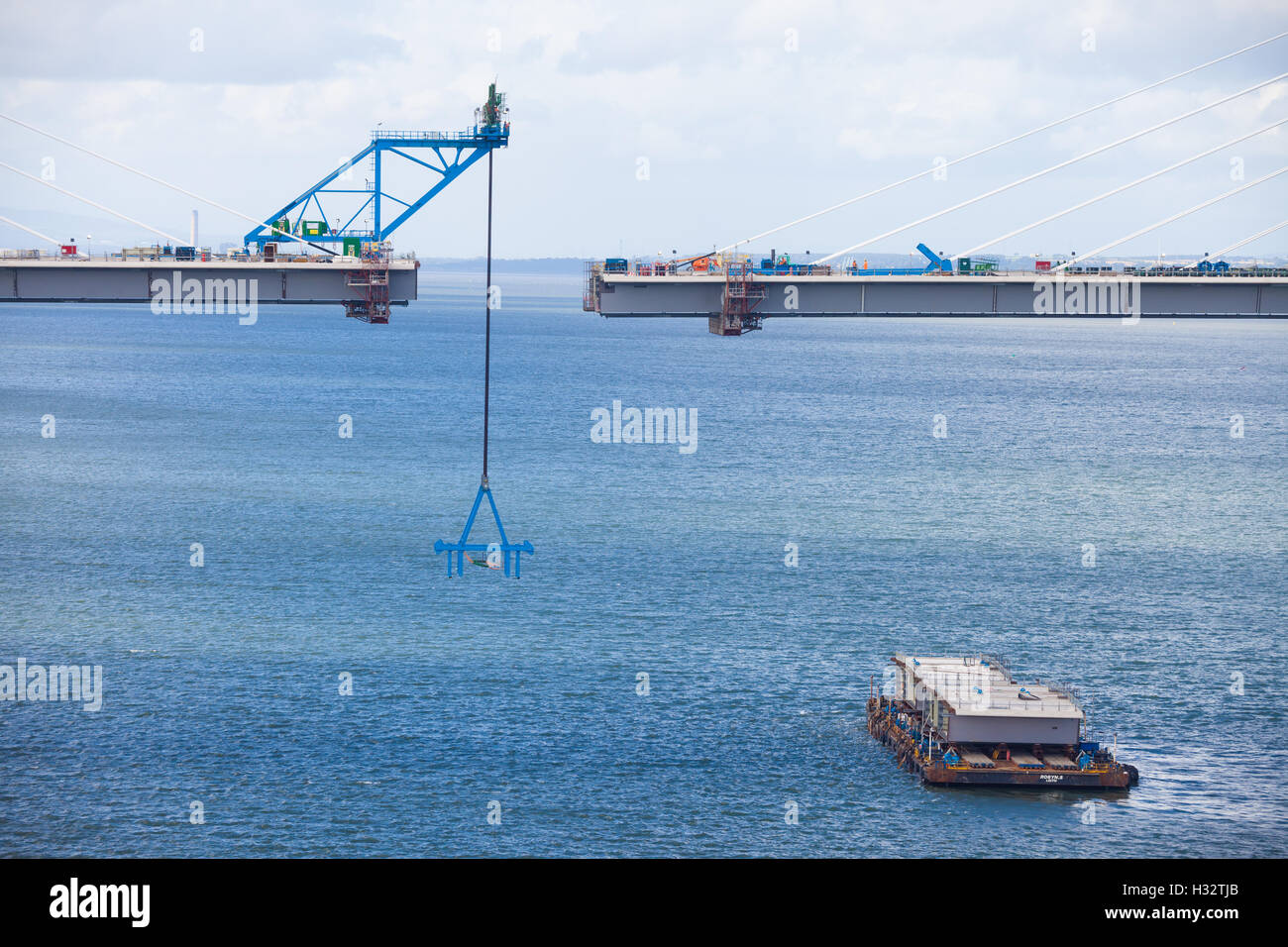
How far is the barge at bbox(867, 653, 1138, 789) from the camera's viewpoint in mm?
50031

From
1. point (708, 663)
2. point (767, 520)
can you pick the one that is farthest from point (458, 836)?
point (767, 520)

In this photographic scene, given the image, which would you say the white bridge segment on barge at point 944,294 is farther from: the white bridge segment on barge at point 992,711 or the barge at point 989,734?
the barge at point 989,734

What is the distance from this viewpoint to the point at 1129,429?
14800 centimetres

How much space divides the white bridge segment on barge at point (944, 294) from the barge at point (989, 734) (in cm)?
1723

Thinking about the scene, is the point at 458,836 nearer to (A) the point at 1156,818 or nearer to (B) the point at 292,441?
(A) the point at 1156,818

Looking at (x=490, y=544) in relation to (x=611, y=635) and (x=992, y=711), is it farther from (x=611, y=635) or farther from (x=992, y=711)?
(x=992, y=711)

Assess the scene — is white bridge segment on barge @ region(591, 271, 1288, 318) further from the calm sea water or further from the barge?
the barge

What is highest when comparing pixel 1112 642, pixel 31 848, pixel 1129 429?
pixel 1129 429

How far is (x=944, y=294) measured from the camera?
2694 inches

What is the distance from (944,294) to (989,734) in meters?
24.7

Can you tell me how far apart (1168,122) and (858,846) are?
75.9m

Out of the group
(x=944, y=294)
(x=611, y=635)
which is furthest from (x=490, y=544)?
(x=944, y=294)

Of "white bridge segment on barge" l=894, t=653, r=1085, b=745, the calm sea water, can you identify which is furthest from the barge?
the calm sea water

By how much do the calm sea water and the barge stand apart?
0.91 m
